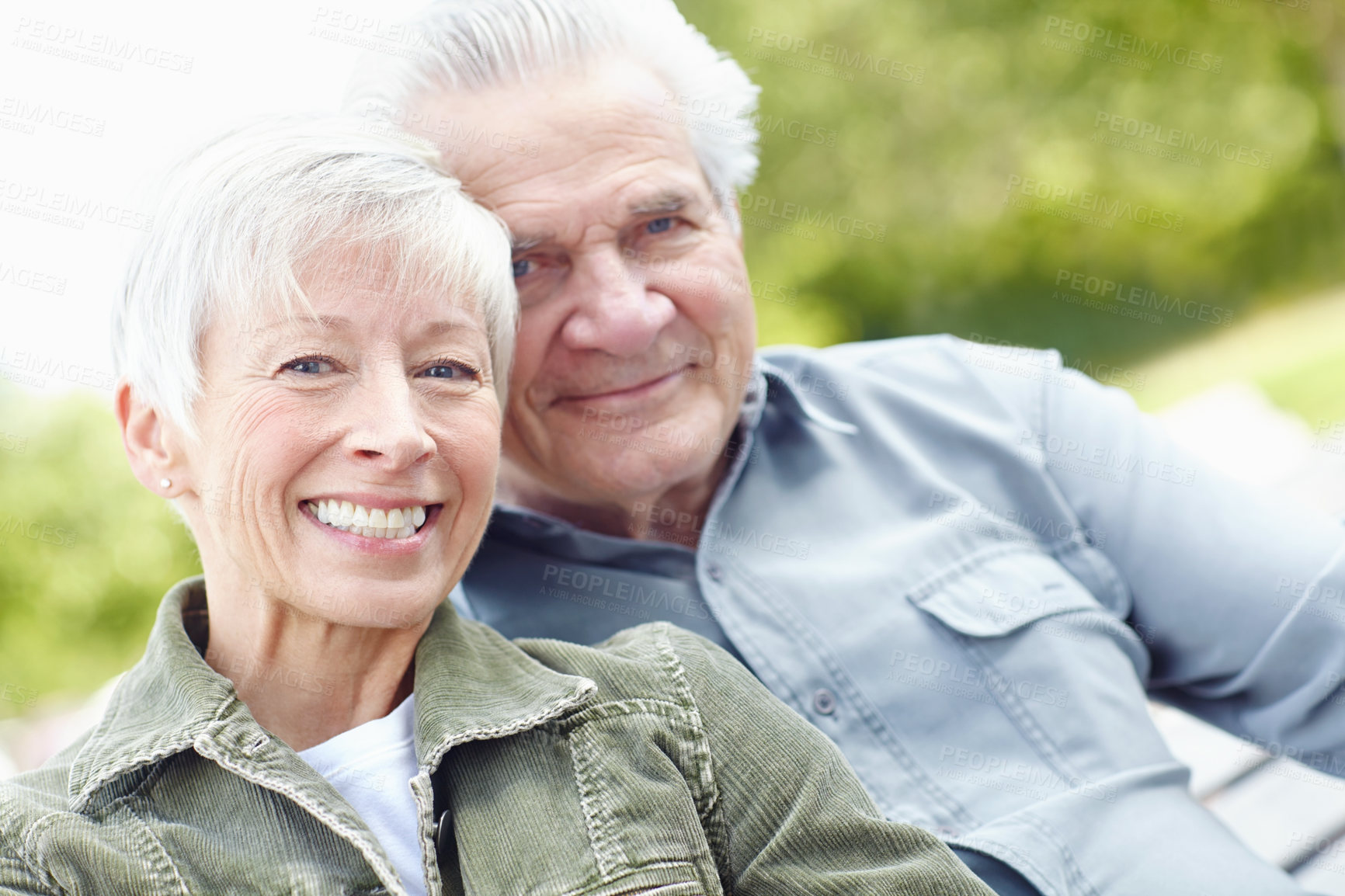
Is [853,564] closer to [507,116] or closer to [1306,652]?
[1306,652]

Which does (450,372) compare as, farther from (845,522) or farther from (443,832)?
(845,522)

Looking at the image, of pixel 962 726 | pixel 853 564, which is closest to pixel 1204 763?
pixel 962 726

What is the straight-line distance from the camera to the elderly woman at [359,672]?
143 centimetres

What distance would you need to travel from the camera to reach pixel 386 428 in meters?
1.48

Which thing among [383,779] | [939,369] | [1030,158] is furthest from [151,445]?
[1030,158]

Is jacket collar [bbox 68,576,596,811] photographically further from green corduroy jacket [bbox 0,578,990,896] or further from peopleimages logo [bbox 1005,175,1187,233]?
peopleimages logo [bbox 1005,175,1187,233]

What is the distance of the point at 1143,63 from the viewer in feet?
30.6

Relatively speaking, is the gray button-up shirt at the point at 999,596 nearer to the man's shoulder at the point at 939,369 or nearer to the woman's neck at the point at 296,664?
the man's shoulder at the point at 939,369

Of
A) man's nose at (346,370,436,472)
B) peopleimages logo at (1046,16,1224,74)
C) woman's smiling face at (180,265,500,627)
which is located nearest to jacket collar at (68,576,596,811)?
woman's smiling face at (180,265,500,627)

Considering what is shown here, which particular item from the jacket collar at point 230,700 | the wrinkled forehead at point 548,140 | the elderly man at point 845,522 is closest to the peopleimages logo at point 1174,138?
the elderly man at point 845,522

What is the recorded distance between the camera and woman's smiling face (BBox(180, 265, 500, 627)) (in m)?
1.48

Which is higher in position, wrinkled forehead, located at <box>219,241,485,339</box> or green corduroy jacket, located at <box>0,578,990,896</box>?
wrinkled forehead, located at <box>219,241,485,339</box>

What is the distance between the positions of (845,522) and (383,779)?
1027mm

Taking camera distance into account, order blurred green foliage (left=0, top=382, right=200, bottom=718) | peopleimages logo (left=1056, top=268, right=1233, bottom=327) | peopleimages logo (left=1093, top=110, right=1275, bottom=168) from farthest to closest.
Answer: peopleimages logo (left=1056, top=268, right=1233, bottom=327), peopleimages logo (left=1093, top=110, right=1275, bottom=168), blurred green foliage (left=0, top=382, right=200, bottom=718)
